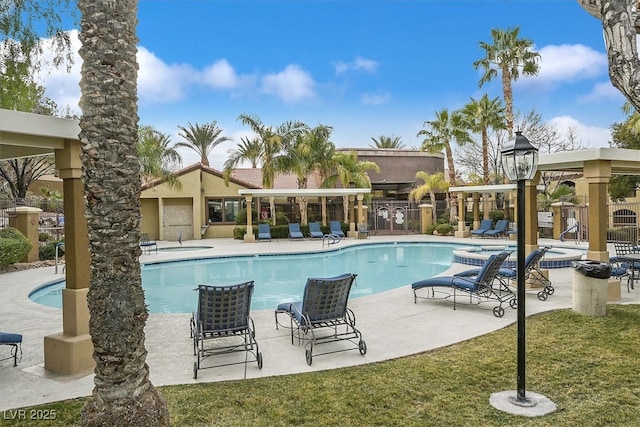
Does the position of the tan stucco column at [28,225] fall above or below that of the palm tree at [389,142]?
below

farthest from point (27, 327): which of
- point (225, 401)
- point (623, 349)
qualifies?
point (623, 349)

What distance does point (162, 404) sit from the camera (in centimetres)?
356

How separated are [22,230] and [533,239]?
17653mm

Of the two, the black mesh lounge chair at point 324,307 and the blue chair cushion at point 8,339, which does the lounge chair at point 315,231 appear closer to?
the black mesh lounge chair at point 324,307

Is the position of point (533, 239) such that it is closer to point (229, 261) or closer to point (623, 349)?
point (623, 349)

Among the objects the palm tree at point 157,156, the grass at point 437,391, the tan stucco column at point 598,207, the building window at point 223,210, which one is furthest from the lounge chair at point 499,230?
the palm tree at point 157,156

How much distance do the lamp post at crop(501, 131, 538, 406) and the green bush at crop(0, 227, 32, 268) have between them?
51.6 ft

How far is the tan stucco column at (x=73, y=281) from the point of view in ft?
18.1

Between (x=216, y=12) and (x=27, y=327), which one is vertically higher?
(x=216, y=12)

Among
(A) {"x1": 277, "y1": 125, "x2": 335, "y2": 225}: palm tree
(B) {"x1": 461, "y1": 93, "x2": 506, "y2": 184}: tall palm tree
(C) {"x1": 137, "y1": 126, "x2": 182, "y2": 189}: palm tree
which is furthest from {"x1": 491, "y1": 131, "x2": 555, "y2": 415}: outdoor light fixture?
(B) {"x1": 461, "y1": 93, "x2": 506, "y2": 184}: tall palm tree

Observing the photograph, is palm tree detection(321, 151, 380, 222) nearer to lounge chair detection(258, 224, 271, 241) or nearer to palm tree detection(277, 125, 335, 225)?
palm tree detection(277, 125, 335, 225)

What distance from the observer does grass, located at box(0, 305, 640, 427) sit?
4141 millimetres

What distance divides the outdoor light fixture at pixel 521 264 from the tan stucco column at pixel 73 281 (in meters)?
5.16

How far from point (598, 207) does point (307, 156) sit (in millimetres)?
18897
